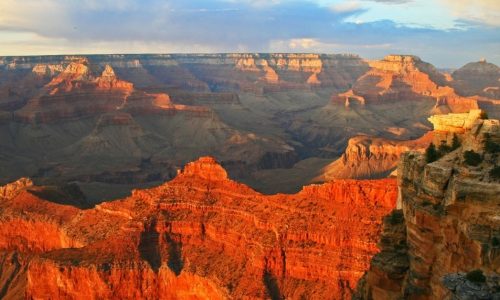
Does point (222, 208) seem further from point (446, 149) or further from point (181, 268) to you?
point (446, 149)

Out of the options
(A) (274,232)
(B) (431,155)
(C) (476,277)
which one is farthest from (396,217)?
(A) (274,232)

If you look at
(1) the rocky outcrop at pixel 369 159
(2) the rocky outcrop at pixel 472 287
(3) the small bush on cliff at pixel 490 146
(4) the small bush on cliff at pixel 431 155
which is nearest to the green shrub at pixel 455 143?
(4) the small bush on cliff at pixel 431 155

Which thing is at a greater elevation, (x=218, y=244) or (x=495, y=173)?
(x=495, y=173)

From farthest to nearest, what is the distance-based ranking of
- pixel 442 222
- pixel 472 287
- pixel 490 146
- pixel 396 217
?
pixel 396 217
pixel 490 146
pixel 442 222
pixel 472 287

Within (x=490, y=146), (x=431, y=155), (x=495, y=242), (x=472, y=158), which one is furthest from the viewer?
(x=431, y=155)

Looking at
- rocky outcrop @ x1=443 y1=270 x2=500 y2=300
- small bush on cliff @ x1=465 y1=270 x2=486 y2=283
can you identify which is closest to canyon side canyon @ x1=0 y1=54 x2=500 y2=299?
rocky outcrop @ x1=443 y1=270 x2=500 y2=300

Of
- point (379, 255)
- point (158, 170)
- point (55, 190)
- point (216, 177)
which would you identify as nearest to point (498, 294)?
point (379, 255)

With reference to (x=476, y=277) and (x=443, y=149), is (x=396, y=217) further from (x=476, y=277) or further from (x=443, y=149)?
(x=476, y=277)

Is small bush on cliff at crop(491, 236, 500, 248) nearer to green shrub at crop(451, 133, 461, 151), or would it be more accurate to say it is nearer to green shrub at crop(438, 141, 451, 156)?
green shrub at crop(438, 141, 451, 156)
